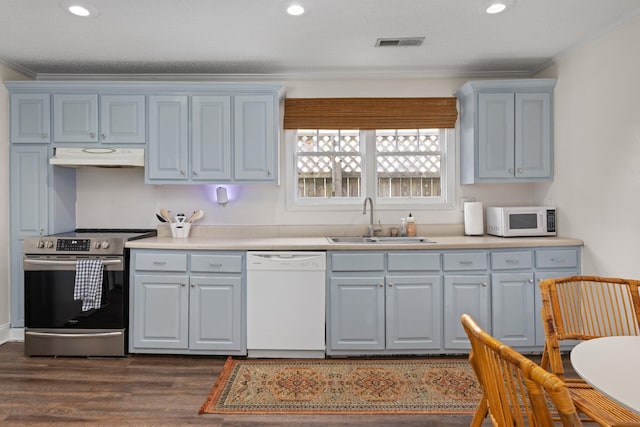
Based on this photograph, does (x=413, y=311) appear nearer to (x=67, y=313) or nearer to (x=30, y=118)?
(x=67, y=313)

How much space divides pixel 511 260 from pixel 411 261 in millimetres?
792

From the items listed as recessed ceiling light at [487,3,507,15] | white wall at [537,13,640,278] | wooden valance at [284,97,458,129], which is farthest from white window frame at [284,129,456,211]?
recessed ceiling light at [487,3,507,15]

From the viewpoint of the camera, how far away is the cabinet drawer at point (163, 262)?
335 cm

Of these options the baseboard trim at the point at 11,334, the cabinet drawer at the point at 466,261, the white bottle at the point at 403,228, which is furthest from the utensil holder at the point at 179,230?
the cabinet drawer at the point at 466,261

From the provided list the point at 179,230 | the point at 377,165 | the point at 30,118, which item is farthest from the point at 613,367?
the point at 30,118

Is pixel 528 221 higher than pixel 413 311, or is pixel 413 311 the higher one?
pixel 528 221

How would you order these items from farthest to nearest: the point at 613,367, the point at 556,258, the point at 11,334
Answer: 1. the point at 11,334
2. the point at 556,258
3. the point at 613,367

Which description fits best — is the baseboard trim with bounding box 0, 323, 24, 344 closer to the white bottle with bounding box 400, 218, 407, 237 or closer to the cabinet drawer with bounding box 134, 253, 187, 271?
the cabinet drawer with bounding box 134, 253, 187, 271

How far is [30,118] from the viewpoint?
362 cm

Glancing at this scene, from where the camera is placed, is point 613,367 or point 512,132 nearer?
point 613,367

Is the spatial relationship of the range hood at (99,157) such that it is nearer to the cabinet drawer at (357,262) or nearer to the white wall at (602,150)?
the cabinet drawer at (357,262)

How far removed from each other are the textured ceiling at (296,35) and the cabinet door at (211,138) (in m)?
0.38

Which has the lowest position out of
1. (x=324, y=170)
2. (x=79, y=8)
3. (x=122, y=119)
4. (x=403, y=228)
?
(x=403, y=228)

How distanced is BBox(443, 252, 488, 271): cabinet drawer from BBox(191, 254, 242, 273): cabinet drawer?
63.5 inches
